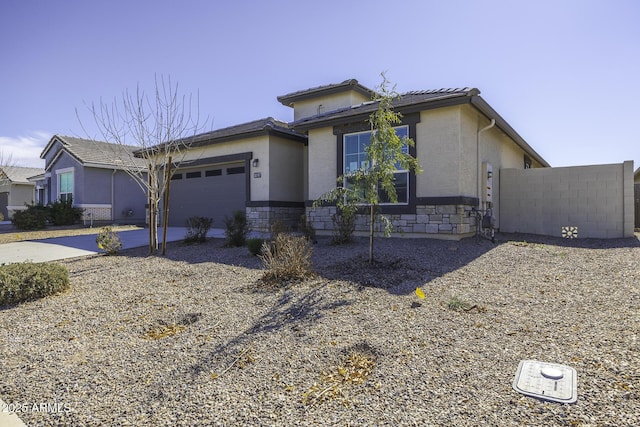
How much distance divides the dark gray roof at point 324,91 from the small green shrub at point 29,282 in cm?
1205

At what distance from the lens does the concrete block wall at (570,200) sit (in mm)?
10062

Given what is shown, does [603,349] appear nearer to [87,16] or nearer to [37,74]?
[87,16]

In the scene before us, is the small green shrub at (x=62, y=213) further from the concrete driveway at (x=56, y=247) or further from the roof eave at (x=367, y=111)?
the roof eave at (x=367, y=111)

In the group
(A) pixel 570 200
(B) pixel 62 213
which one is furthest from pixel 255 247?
(B) pixel 62 213

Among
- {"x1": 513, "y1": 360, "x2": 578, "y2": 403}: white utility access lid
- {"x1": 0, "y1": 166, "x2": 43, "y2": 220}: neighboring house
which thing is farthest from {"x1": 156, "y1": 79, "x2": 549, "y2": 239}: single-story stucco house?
{"x1": 0, "y1": 166, "x2": 43, "y2": 220}: neighboring house

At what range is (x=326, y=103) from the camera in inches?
610

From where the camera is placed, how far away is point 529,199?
11273mm

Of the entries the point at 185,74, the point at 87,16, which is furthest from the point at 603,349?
the point at 87,16

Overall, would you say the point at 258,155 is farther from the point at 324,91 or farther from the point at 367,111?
the point at 324,91

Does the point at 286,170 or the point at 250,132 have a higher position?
the point at 250,132

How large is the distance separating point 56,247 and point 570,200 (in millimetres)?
14812

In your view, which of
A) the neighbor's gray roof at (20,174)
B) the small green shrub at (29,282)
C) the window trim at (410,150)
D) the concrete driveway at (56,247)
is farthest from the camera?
the neighbor's gray roof at (20,174)

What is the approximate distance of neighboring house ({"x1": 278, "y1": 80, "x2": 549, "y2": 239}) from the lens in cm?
885

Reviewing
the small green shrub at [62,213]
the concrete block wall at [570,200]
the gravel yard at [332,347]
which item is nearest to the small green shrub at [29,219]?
the small green shrub at [62,213]
